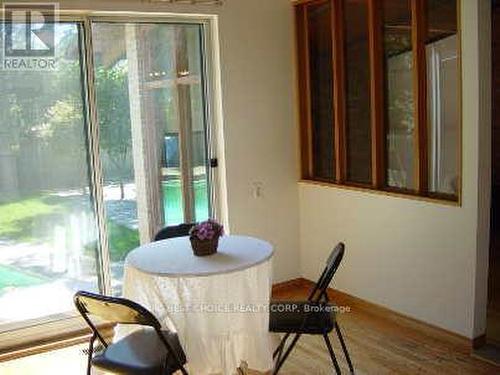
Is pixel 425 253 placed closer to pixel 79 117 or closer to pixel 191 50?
pixel 191 50

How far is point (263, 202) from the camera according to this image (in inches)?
175

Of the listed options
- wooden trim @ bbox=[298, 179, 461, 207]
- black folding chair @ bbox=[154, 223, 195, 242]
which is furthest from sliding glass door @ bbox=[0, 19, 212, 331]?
wooden trim @ bbox=[298, 179, 461, 207]

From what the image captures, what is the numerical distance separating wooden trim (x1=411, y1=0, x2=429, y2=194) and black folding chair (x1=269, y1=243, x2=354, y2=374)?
3.51ft

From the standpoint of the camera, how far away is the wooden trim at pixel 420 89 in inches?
137

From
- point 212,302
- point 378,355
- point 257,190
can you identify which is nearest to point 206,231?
point 212,302

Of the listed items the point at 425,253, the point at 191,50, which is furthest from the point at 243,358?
the point at 191,50

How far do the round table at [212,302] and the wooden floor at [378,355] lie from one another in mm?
698

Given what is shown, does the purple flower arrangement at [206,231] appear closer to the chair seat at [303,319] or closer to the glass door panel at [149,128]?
the chair seat at [303,319]

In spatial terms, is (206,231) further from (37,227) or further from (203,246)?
(37,227)

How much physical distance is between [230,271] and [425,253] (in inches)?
63.6

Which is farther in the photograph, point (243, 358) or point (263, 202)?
point (263, 202)

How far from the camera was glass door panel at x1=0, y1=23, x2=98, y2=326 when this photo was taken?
3.65 meters

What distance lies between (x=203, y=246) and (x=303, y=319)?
63 centimetres

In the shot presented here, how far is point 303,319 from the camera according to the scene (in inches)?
109
